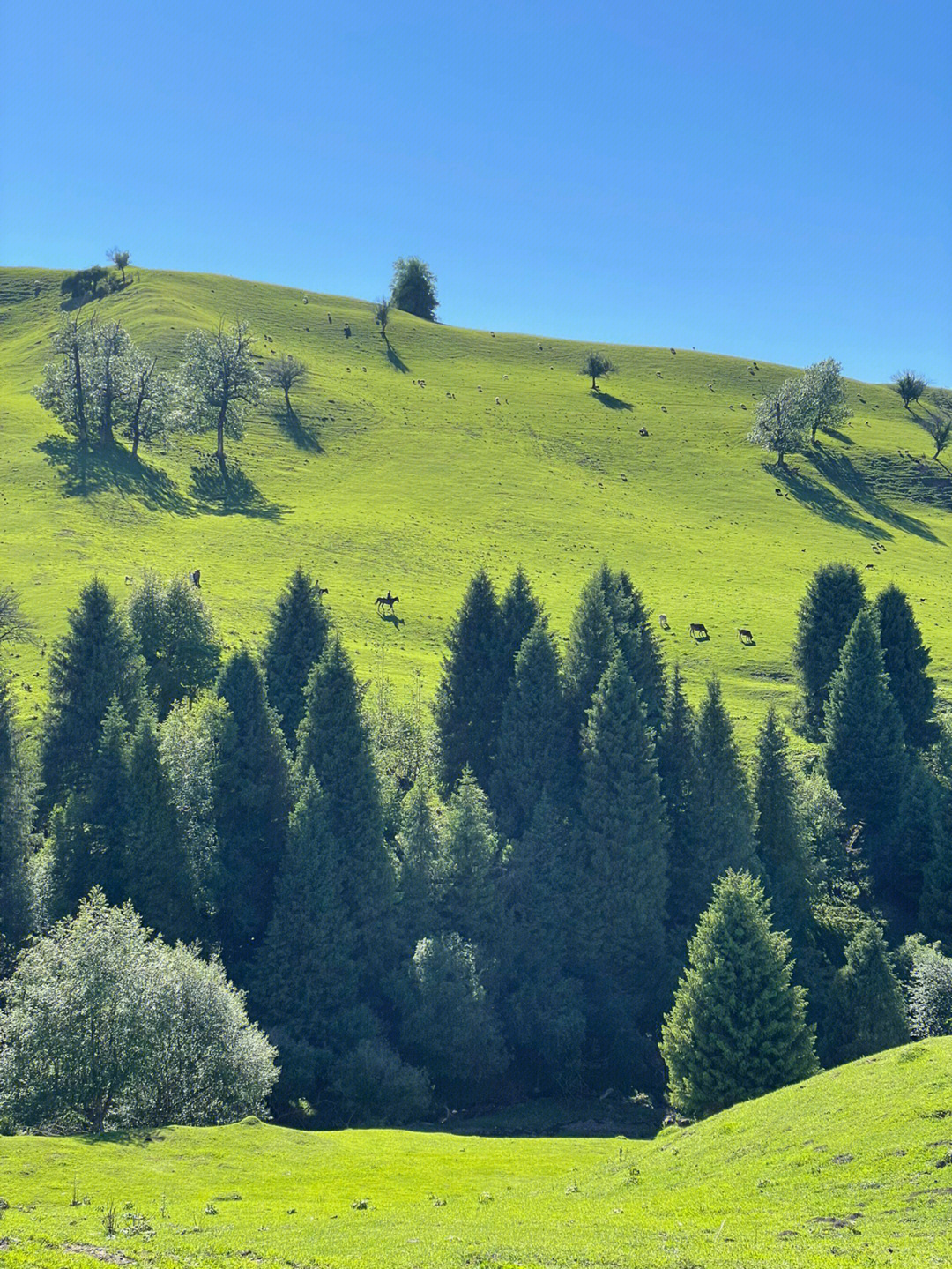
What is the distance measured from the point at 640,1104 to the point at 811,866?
24.8 m

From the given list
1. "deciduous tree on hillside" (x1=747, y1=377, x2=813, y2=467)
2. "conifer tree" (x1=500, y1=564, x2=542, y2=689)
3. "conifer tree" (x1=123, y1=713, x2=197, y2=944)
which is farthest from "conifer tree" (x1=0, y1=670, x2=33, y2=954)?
"deciduous tree on hillside" (x1=747, y1=377, x2=813, y2=467)

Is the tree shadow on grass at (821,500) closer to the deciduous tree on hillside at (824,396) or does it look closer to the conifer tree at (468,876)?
the deciduous tree on hillside at (824,396)

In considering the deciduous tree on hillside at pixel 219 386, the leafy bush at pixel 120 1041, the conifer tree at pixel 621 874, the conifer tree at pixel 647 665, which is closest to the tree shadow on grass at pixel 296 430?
the deciduous tree on hillside at pixel 219 386

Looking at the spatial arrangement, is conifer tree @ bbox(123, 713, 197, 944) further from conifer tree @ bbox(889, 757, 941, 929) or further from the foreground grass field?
conifer tree @ bbox(889, 757, 941, 929)

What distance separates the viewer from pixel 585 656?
83000 mm

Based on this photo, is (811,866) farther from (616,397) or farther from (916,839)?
(616,397)

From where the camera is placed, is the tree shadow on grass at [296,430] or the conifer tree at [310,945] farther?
the tree shadow on grass at [296,430]

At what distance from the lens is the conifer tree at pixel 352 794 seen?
67688mm

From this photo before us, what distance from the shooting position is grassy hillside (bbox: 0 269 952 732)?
368 ft

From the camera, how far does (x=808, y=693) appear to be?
102 metres

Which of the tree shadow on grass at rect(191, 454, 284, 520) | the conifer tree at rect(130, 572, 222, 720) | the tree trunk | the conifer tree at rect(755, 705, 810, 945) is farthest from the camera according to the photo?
the tree trunk

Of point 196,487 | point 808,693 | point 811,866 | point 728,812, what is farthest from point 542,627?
point 196,487

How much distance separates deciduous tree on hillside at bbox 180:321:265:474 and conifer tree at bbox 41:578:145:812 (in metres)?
78.1

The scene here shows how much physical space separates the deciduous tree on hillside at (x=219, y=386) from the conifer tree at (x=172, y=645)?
2613 inches
